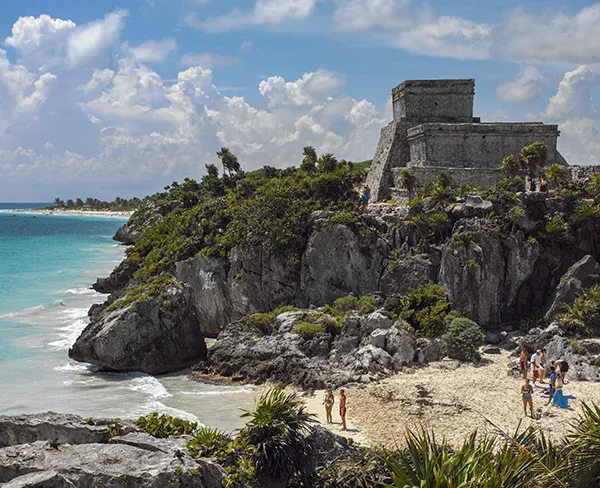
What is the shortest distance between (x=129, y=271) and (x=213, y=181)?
54.1 feet

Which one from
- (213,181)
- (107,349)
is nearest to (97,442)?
(107,349)

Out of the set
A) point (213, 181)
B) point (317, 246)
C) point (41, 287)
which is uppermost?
point (213, 181)

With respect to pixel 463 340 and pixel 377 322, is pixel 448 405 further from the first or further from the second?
pixel 377 322

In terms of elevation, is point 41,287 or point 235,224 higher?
point 235,224

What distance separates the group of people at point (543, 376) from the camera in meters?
16.7

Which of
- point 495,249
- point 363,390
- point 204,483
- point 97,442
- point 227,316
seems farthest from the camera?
point 227,316

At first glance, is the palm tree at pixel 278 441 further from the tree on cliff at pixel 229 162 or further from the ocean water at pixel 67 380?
the tree on cliff at pixel 229 162

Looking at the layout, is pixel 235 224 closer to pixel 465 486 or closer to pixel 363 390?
pixel 363 390

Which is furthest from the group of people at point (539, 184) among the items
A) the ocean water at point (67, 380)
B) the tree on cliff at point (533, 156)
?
the ocean water at point (67, 380)

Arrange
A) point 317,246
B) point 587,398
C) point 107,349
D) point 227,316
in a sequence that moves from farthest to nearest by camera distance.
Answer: point 227,316, point 317,246, point 107,349, point 587,398

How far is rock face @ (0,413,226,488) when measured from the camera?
28.5 feet

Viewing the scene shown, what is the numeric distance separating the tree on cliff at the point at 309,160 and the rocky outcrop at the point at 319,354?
1620 centimetres

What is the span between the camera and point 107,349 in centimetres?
2341

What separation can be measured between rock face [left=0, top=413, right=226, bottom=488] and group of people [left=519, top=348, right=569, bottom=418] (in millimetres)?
10700
